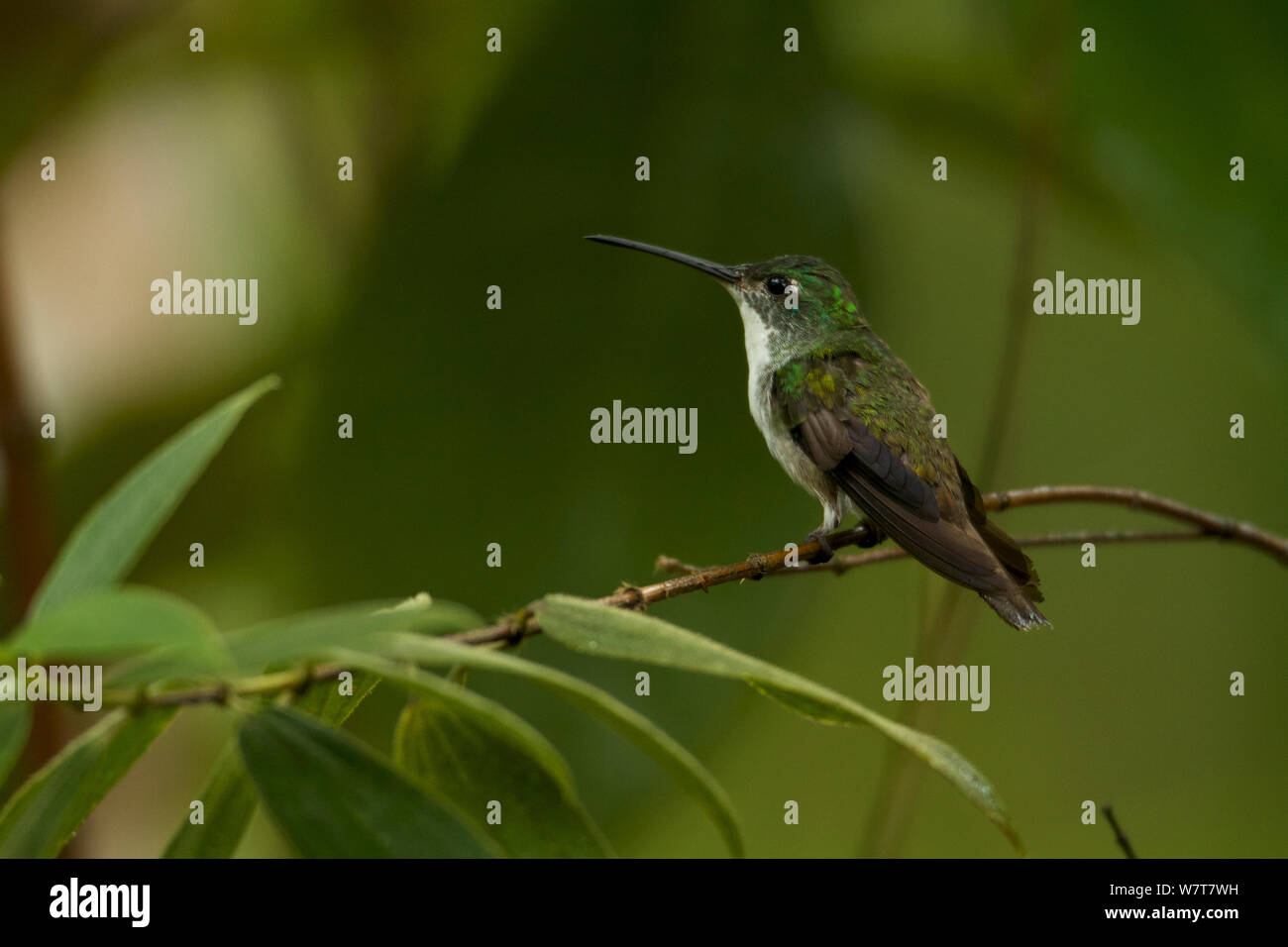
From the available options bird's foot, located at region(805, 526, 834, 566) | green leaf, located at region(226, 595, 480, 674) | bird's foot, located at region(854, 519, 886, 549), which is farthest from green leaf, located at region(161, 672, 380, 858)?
bird's foot, located at region(854, 519, 886, 549)

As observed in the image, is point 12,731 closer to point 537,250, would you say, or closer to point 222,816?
point 222,816

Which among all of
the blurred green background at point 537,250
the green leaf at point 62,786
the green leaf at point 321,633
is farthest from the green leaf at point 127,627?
the blurred green background at point 537,250

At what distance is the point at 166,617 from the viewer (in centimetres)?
36

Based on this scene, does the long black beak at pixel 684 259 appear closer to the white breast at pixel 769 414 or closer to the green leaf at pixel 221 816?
the white breast at pixel 769 414

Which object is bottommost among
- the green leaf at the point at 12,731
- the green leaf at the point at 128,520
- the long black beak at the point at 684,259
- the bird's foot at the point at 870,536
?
the green leaf at the point at 12,731

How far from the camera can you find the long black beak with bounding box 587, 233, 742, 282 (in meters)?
1.42

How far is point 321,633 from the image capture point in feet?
1.43

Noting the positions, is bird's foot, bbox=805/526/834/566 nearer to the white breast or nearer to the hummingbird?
the hummingbird

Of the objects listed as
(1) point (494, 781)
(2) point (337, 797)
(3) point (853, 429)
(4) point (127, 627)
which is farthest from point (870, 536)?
(4) point (127, 627)

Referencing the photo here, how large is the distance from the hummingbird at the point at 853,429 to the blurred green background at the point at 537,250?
3.2 inches

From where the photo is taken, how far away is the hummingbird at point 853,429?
1157 millimetres

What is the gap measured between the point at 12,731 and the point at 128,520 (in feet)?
0.32

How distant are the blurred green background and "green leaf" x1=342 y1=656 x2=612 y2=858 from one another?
0.75m

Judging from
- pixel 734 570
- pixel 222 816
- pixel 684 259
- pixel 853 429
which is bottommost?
pixel 222 816
